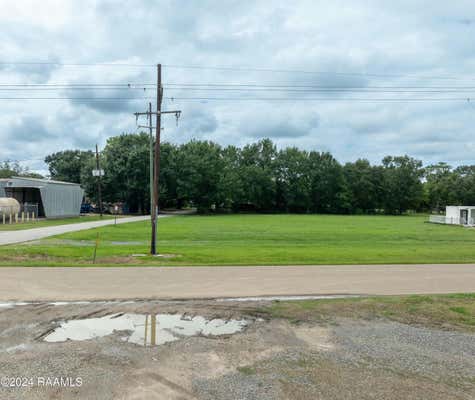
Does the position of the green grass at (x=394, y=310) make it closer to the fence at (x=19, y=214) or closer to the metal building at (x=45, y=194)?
the fence at (x=19, y=214)

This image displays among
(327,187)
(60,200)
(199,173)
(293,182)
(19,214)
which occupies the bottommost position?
(19,214)

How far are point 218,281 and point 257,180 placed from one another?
6705cm

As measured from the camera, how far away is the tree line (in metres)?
58.5

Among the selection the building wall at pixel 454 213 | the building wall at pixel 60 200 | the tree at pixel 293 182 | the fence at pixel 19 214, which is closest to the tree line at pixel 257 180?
the tree at pixel 293 182

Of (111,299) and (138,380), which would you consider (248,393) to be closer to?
(138,380)

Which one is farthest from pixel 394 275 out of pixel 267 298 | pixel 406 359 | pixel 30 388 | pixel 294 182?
pixel 294 182

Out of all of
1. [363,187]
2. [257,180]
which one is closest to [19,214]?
[257,180]

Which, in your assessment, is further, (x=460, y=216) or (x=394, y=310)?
(x=460, y=216)

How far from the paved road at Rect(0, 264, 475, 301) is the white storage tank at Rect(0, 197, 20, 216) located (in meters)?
24.2

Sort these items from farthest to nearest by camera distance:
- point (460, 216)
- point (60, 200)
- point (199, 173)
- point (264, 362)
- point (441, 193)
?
point (441, 193) < point (199, 173) < point (460, 216) < point (60, 200) < point (264, 362)

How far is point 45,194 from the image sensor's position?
3778cm

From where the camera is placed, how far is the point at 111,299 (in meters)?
8.14

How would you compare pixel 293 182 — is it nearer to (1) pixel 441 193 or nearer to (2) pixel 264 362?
(1) pixel 441 193

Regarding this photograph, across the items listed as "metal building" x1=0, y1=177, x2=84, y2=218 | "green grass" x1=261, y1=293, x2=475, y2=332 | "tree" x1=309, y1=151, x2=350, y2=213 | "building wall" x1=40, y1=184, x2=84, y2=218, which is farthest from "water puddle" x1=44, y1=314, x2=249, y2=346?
"tree" x1=309, y1=151, x2=350, y2=213
